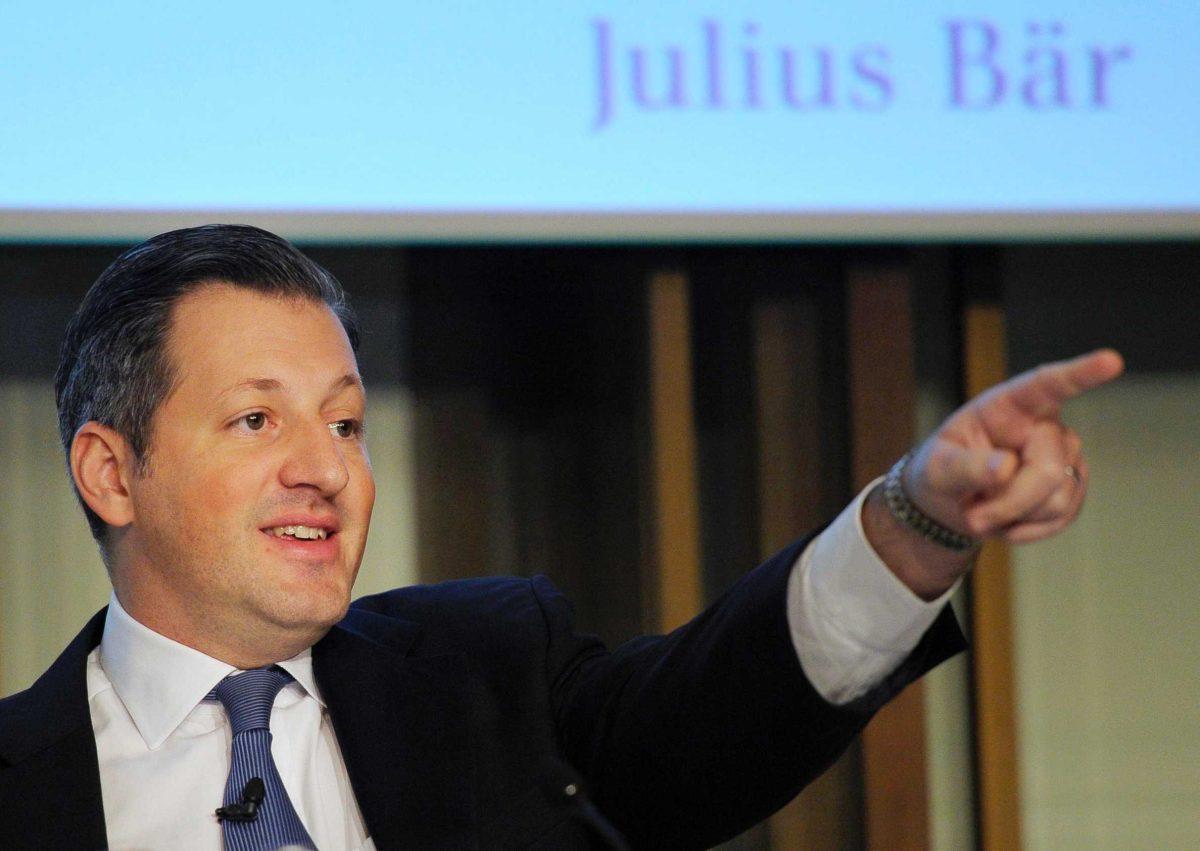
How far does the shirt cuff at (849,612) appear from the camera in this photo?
3.66ft

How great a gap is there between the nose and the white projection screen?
93cm

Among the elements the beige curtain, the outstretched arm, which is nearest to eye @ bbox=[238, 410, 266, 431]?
the outstretched arm

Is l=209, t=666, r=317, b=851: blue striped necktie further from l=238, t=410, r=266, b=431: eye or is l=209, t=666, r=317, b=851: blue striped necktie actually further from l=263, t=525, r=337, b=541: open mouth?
l=238, t=410, r=266, b=431: eye

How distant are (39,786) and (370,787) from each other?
327 millimetres

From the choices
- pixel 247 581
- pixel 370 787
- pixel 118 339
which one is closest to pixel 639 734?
pixel 370 787

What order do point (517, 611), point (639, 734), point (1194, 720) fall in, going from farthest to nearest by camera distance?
point (1194, 720) < point (517, 611) < point (639, 734)

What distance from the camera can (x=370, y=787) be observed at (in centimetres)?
143

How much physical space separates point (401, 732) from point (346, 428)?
1.11 feet

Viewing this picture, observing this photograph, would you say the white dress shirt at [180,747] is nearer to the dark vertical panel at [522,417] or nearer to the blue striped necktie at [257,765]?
the blue striped necktie at [257,765]

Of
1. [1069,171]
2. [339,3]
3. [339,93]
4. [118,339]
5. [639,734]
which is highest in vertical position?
[339,3]

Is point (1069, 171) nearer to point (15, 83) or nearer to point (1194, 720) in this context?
point (1194, 720)

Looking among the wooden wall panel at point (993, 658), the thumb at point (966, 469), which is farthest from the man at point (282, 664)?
the wooden wall panel at point (993, 658)

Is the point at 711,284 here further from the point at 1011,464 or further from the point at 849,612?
the point at 1011,464

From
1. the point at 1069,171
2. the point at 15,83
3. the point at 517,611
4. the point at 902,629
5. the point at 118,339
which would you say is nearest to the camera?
the point at 902,629
